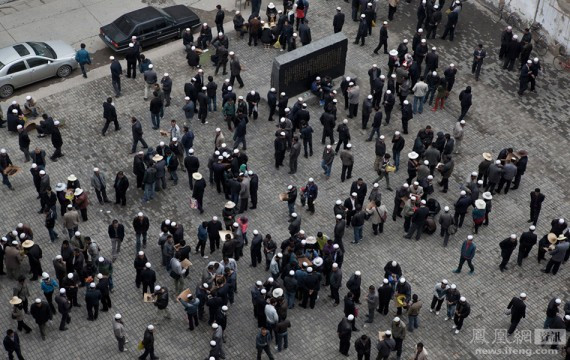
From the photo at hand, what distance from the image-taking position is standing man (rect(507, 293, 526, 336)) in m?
24.8

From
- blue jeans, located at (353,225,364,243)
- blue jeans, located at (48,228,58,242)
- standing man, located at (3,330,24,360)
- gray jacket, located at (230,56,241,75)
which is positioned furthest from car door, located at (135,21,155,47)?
standing man, located at (3,330,24,360)

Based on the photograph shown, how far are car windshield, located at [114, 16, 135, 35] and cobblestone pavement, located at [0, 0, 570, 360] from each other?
5.29ft

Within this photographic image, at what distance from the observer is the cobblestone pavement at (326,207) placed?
25328 mm

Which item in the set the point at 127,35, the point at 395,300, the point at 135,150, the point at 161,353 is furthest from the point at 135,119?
the point at 395,300

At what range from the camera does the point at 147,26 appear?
116ft

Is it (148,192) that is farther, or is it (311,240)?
(148,192)

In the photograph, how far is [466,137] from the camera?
3241 centimetres

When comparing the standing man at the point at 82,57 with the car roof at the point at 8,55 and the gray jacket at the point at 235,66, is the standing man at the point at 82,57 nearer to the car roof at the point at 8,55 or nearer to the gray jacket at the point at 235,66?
the car roof at the point at 8,55

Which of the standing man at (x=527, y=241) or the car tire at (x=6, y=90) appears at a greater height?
the standing man at (x=527, y=241)

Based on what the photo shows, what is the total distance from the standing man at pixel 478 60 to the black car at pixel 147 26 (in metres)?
10.9

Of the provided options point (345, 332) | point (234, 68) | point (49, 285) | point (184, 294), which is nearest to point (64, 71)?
point (234, 68)

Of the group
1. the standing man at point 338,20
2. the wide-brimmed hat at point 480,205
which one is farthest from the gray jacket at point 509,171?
the standing man at point 338,20

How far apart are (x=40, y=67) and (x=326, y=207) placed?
1206 cm

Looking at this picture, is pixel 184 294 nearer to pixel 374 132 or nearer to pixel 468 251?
pixel 468 251
